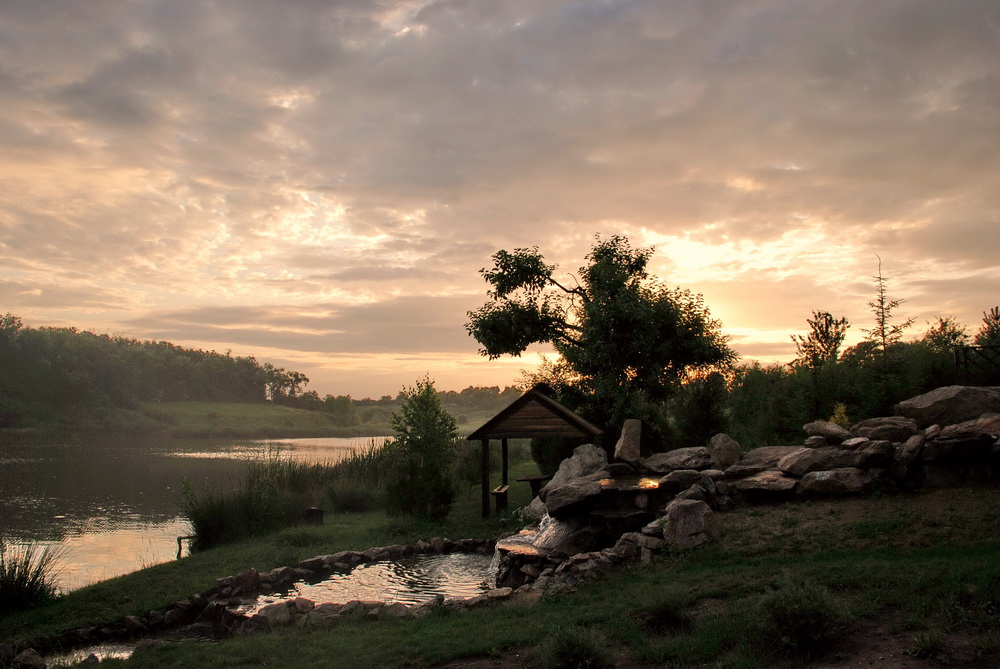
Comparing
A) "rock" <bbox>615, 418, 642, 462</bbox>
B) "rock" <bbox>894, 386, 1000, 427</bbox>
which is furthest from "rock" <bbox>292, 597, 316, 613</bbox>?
"rock" <bbox>894, 386, 1000, 427</bbox>

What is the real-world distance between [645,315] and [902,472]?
36.3ft

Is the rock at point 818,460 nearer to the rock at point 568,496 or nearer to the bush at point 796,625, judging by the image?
the rock at point 568,496

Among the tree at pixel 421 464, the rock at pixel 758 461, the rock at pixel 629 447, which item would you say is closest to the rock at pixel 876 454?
the rock at pixel 758 461

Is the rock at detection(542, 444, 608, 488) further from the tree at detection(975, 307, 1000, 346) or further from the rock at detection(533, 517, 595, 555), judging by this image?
the tree at detection(975, 307, 1000, 346)

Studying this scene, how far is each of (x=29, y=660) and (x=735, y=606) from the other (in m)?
7.92

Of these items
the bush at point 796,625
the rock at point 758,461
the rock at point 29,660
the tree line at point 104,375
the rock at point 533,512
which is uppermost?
the tree line at point 104,375

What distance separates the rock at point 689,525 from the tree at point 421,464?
7.00m

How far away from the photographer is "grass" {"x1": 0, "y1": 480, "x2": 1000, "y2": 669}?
17.7ft

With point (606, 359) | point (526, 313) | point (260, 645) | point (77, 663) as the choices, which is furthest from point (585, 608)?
point (526, 313)

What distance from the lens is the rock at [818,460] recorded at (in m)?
10.7

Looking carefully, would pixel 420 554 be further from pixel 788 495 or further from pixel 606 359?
pixel 606 359

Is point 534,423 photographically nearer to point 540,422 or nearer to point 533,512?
point 540,422

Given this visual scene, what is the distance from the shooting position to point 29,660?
731 centimetres

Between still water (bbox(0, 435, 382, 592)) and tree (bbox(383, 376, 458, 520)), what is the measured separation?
15.1ft
